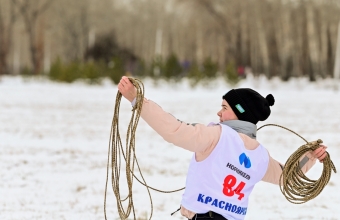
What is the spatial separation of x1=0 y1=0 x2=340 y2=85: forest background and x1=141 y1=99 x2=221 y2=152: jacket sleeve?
2785 centimetres

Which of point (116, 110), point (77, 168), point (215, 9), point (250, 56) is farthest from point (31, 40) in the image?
point (116, 110)

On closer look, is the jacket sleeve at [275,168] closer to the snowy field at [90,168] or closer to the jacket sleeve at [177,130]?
the jacket sleeve at [177,130]

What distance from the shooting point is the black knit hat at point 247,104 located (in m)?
2.81

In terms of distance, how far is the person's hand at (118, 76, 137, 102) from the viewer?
2682mm

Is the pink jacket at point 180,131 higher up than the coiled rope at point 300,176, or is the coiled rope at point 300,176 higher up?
the pink jacket at point 180,131

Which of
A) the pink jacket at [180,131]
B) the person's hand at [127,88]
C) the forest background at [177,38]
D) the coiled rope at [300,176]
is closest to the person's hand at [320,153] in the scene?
the coiled rope at [300,176]

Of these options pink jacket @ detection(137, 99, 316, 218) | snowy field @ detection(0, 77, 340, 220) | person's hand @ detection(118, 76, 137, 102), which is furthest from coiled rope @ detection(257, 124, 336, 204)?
snowy field @ detection(0, 77, 340, 220)

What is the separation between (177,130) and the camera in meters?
2.58

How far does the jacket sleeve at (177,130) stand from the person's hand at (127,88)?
0.11m

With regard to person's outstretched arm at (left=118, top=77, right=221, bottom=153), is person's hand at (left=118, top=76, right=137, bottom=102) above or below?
above

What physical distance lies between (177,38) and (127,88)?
7231 centimetres

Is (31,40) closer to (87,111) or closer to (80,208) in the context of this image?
(87,111)

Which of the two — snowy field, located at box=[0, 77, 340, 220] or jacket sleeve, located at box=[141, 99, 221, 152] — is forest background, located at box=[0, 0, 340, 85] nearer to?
snowy field, located at box=[0, 77, 340, 220]

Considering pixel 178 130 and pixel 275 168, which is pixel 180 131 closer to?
pixel 178 130
